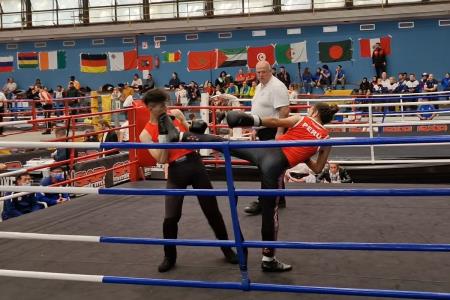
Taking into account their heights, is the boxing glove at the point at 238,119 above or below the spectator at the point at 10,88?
below

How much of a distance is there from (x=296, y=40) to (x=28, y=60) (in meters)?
11.7

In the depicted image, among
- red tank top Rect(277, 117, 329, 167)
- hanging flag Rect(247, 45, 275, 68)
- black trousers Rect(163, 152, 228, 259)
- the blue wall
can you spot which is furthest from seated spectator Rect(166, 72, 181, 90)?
red tank top Rect(277, 117, 329, 167)

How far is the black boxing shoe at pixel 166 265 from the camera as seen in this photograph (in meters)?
3.90

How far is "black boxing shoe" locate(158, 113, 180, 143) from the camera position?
3.66m

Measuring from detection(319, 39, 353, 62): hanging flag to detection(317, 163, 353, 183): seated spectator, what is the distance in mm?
11995

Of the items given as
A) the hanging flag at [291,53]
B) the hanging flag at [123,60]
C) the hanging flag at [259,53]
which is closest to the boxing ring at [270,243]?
the hanging flag at [291,53]

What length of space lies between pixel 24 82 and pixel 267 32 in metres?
11.1

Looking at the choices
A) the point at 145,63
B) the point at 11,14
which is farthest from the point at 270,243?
the point at 11,14

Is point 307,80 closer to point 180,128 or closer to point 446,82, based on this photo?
point 446,82

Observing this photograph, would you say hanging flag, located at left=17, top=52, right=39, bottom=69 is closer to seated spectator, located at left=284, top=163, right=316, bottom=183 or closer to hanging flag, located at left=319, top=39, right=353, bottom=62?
hanging flag, located at left=319, top=39, right=353, bottom=62

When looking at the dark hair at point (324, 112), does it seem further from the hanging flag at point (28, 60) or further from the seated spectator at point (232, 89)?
the hanging flag at point (28, 60)

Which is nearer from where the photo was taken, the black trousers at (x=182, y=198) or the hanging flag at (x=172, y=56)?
the black trousers at (x=182, y=198)

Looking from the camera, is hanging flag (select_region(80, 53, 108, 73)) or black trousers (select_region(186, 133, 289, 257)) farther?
hanging flag (select_region(80, 53, 108, 73))

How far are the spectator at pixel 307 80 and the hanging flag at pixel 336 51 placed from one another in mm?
798
